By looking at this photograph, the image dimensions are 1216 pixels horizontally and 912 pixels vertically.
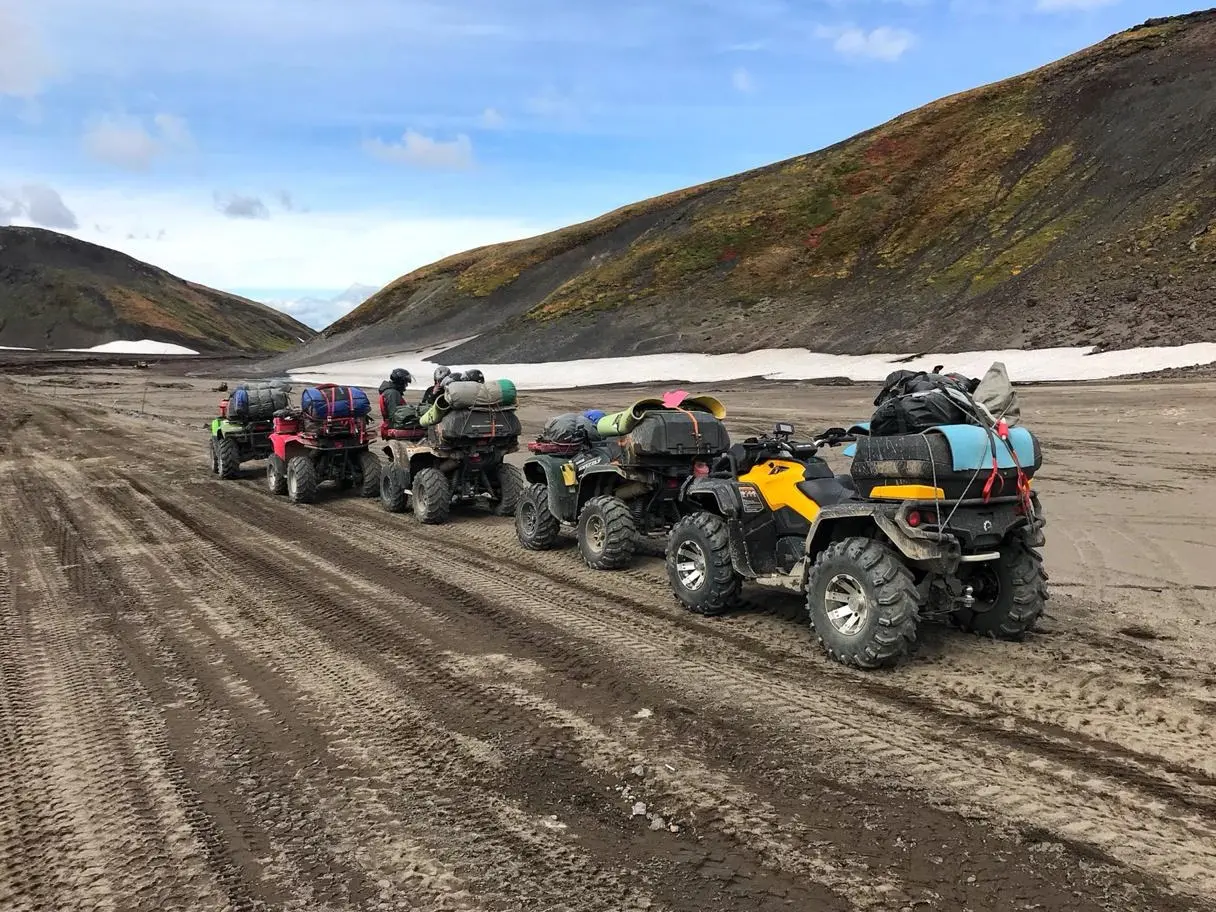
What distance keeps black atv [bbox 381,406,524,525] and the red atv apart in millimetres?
1028

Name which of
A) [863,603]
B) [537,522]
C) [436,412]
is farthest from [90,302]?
[863,603]

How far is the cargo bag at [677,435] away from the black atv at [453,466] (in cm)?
290

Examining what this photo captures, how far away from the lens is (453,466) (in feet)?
31.2

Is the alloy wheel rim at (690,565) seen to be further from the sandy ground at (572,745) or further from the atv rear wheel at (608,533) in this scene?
the atv rear wheel at (608,533)

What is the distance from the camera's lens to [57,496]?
36.4ft

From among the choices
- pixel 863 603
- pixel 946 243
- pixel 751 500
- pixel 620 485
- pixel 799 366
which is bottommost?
pixel 863 603

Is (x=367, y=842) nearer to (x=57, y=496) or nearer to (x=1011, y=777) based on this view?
(x=1011, y=777)

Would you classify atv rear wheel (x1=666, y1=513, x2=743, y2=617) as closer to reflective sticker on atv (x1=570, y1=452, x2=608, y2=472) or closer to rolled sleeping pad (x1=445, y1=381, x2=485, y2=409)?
reflective sticker on atv (x1=570, y1=452, x2=608, y2=472)

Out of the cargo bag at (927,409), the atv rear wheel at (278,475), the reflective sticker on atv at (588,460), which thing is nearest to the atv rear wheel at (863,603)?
the cargo bag at (927,409)

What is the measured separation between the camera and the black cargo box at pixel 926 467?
4.28 metres


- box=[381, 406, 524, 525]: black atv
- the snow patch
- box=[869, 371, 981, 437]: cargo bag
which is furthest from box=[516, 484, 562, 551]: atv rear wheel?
the snow patch

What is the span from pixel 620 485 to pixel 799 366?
26.7 metres

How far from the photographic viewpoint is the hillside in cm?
11338

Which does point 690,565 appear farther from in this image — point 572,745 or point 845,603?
point 572,745
